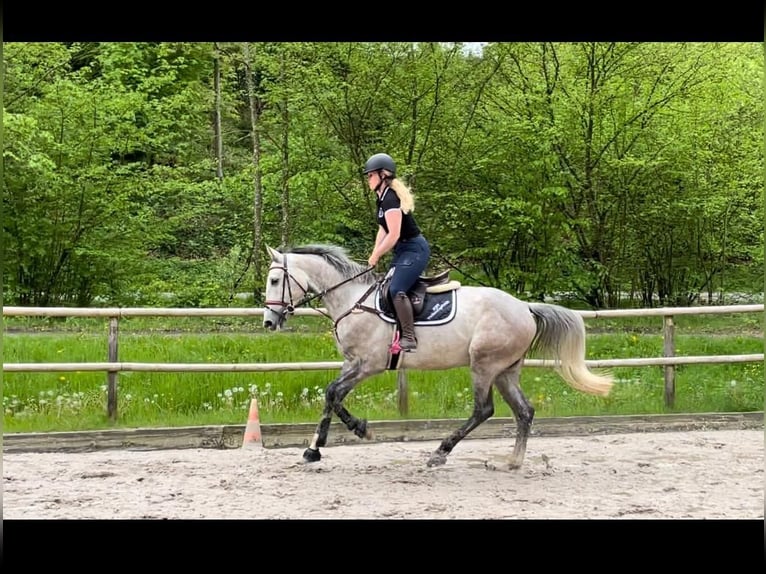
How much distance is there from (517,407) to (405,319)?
114cm

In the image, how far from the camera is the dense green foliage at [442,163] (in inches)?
457

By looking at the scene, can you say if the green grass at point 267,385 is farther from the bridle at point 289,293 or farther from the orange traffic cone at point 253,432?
the bridle at point 289,293

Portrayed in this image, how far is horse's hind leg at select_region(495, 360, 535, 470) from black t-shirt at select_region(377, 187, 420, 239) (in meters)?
1.30

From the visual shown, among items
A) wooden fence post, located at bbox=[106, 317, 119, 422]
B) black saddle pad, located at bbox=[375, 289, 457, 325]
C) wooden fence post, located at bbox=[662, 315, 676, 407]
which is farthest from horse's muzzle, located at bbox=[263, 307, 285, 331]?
wooden fence post, located at bbox=[662, 315, 676, 407]

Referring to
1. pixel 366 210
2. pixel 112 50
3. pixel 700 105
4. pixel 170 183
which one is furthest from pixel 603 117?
pixel 112 50

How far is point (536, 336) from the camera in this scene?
6.42 metres

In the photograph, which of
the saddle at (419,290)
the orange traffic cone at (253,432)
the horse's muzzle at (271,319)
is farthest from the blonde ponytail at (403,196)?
the orange traffic cone at (253,432)

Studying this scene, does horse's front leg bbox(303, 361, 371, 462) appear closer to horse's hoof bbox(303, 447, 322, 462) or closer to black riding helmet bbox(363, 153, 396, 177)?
horse's hoof bbox(303, 447, 322, 462)

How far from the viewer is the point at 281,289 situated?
6098mm

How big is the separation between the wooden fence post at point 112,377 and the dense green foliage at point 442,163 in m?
4.77

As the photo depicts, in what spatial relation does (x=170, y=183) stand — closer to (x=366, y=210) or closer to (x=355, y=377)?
(x=366, y=210)

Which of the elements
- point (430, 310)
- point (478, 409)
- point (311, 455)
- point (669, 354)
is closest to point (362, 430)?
point (311, 455)

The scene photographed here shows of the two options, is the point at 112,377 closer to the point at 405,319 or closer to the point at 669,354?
the point at 405,319

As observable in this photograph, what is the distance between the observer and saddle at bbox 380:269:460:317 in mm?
6137
